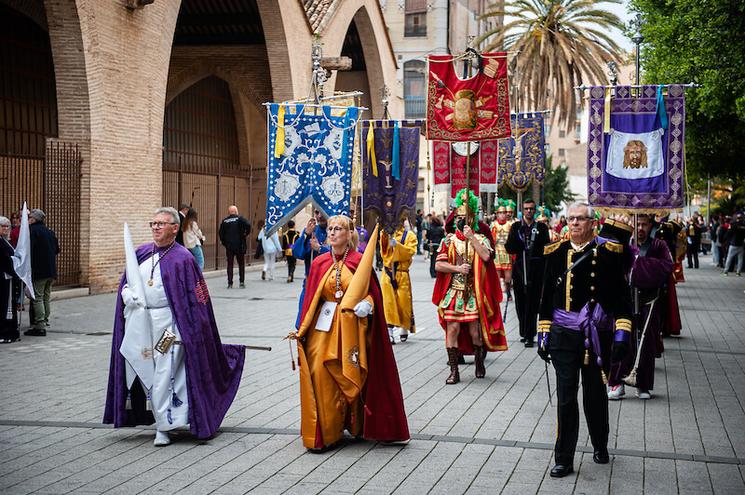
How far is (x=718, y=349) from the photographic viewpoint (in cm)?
1218

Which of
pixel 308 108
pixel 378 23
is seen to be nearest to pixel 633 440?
pixel 308 108

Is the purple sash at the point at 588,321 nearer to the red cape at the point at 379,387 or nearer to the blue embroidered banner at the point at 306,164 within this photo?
the red cape at the point at 379,387

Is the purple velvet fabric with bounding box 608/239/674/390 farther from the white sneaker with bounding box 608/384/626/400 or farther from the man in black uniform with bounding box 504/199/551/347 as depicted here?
the man in black uniform with bounding box 504/199/551/347

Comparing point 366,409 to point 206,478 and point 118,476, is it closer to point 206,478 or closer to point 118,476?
point 206,478

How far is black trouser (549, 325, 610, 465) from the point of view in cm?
599

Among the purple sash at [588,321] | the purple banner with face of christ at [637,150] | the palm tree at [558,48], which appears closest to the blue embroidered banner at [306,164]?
the purple banner with face of christ at [637,150]

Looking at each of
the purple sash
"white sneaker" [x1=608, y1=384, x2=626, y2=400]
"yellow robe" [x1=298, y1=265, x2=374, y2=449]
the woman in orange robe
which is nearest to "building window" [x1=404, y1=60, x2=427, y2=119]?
"white sneaker" [x1=608, y1=384, x2=626, y2=400]

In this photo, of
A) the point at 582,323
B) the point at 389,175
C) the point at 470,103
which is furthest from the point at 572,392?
the point at 389,175

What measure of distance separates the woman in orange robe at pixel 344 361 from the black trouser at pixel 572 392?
4.10ft

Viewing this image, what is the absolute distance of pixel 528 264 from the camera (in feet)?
40.0

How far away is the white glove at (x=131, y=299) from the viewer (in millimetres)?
6754

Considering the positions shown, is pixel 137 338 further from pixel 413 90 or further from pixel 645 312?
pixel 413 90

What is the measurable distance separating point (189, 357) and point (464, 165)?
1481 cm

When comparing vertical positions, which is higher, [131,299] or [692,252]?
[131,299]
